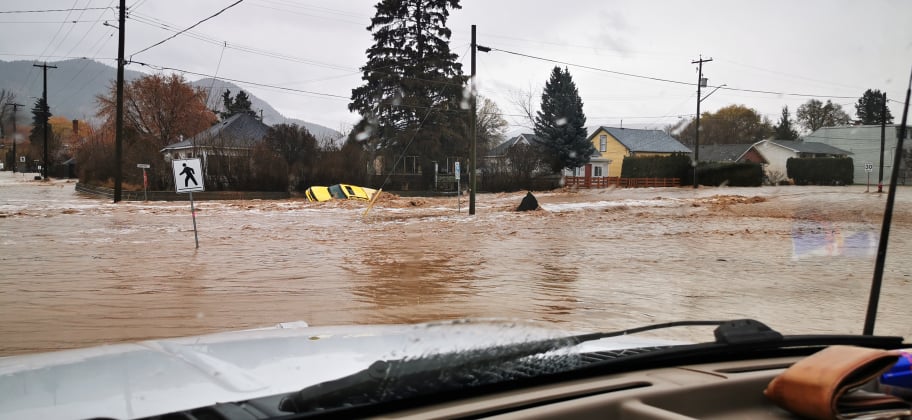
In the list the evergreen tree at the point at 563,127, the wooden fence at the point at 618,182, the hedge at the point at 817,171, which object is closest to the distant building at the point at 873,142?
the hedge at the point at 817,171

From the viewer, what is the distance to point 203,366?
226cm

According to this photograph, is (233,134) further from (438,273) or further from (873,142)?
(873,142)

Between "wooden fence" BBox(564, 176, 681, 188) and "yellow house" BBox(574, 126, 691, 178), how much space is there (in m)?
1.05

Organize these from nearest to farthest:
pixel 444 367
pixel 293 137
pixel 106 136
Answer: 1. pixel 444 367
2. pixel 293 137
3. pixel 106 136

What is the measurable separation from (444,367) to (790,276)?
10497 millimetres

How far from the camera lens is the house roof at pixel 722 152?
32656 mm

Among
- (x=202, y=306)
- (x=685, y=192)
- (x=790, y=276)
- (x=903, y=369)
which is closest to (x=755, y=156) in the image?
(x=685, y=192)

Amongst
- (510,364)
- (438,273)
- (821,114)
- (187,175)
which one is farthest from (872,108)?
(187,175)

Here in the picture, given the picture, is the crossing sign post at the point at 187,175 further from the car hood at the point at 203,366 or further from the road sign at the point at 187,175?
the car hood at the point at 203,366

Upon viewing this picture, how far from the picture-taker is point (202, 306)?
8.05 meters

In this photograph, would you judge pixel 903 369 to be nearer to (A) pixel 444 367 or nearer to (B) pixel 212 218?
(A) pixel 444 367

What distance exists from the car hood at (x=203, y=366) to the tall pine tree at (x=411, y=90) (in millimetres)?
46302

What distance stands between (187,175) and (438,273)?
6.07 m

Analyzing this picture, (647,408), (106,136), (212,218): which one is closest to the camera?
(647,408)
